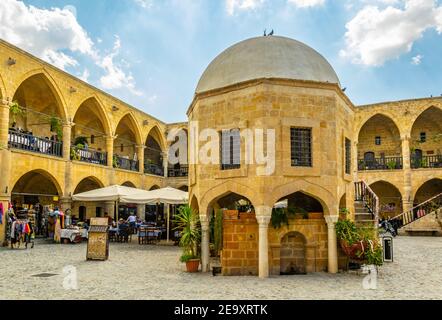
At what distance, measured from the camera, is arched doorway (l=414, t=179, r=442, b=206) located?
25.4 m

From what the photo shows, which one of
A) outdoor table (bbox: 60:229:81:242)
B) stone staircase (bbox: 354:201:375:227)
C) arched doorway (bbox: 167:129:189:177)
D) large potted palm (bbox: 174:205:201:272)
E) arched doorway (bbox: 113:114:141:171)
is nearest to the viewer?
Answer: large potted palm (bbox: 174:205:201:272)

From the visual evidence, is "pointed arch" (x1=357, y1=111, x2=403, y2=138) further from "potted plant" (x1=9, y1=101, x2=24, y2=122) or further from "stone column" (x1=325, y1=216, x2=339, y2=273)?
"potted plant" (x1=9, y1=101, x2=24, y2=122)

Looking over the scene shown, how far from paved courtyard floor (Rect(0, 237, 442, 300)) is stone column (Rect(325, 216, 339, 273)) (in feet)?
0.88

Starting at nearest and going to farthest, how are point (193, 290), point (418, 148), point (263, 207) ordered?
point (193, 290)
point (263, 207)
point (418, 148)

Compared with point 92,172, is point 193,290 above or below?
below

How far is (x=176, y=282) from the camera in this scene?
749cm

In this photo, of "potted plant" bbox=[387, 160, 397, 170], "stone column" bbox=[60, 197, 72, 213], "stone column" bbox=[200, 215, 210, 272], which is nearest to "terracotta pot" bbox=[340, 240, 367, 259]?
"stone column" bbox=[200, 215, 210, 272]

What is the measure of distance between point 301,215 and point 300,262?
107 cm

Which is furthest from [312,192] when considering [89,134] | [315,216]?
[89,134]

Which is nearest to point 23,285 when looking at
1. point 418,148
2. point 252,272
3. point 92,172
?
point 252,272

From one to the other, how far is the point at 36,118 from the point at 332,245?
17.0 metres

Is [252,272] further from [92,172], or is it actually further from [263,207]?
[92,172]

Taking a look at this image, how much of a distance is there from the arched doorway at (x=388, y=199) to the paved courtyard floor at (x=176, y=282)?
16.1 meters

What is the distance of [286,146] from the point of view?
8.41 metres
